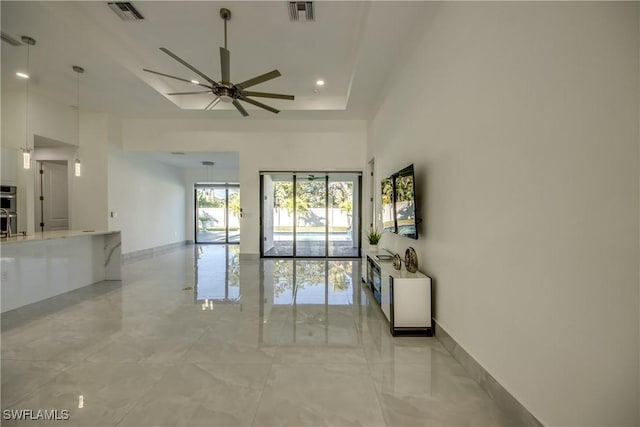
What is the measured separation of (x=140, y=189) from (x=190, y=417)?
26.6 ft

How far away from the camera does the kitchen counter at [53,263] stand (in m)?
3.80

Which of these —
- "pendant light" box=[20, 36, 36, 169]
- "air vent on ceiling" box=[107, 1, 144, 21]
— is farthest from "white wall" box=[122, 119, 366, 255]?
"air vent on ceiling" box=[107, 1, 144, 21]

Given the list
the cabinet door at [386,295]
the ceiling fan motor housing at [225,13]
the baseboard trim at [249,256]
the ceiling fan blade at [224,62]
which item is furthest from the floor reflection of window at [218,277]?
the ceiling fan motor housing at [225,13]

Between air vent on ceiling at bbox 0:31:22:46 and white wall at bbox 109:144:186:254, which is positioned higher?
air vent on ceiling at bbox 0:31:22:46

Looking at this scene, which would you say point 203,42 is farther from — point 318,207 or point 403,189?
point 318,207

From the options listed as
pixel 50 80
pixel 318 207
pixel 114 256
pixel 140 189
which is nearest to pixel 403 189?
pixel 318 207

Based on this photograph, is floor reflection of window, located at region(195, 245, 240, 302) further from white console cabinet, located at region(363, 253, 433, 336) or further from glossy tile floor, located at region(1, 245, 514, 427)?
white console cabinet, located at region(363, 253, 433, 336)

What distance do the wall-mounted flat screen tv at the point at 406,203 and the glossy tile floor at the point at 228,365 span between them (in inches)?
47.4

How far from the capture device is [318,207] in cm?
835

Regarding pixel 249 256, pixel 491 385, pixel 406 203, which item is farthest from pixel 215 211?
pixel 491 385

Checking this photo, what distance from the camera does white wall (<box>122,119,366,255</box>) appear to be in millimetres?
7531

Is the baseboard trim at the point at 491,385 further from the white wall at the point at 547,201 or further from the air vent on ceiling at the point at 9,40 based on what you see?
the air vent on ceiling at the point at 9,40

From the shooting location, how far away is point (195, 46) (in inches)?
179

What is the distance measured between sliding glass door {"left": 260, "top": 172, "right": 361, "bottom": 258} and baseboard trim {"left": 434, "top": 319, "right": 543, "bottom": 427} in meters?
5.55
